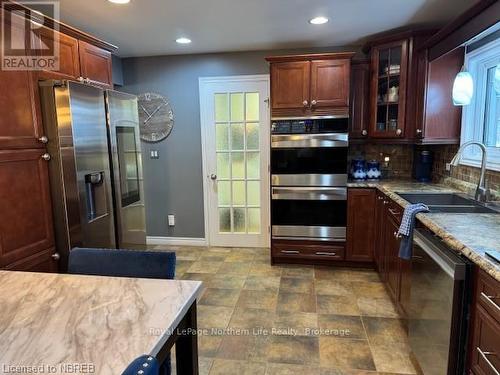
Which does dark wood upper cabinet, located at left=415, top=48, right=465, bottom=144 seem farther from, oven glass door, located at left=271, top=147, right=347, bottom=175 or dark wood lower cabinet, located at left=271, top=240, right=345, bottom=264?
dark wood lower cabinet, located at left=271, top=240, right=345, bottom=264

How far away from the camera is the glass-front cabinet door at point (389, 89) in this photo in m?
3.21

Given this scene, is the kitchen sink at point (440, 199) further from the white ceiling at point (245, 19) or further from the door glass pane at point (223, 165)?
the door glass pane at point (223, 165)

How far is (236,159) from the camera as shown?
416 centimetres

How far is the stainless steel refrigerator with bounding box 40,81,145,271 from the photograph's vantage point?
2.05 m

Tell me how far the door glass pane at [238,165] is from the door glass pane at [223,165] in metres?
0.08

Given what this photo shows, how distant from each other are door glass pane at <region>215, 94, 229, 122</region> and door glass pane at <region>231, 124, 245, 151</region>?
16cm

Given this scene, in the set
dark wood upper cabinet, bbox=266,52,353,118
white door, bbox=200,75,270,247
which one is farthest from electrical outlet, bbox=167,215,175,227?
dark wood upper cabinet, bbox=266,52,353,118

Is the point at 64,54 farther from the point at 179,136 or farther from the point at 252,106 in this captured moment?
the point at 252,106

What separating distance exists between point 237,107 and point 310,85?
3.40 ft

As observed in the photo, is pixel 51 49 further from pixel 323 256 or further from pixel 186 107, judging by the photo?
pixel 323 256

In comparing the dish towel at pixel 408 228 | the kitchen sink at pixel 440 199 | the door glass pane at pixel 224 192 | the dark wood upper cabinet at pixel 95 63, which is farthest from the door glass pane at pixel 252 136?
the dish towel at pixel 408 228

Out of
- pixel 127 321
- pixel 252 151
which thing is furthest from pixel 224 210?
pixel 127 321

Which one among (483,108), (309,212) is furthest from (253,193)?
(483,108)

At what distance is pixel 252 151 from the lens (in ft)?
13.5
